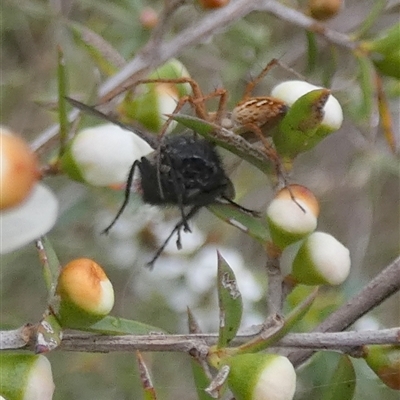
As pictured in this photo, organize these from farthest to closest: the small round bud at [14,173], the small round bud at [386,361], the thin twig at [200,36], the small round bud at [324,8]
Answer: the small round bud at [324,8] < the thin twig at [200,36] < the small round bud at [386,361] < the small round bud at [14,173]

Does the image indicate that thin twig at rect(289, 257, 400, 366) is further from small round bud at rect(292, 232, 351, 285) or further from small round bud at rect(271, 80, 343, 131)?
small round bud at rect(271, 80, 343, 131)

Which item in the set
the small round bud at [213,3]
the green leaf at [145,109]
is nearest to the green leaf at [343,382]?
the green leaf at [145,109]

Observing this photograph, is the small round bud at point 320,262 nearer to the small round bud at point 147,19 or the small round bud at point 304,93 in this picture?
the small round bud at point 304,93

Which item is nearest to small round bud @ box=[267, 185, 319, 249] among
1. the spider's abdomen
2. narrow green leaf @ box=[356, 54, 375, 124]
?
the spider's abdomen

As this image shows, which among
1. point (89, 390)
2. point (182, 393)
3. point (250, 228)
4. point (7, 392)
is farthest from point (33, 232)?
point (182, 393)

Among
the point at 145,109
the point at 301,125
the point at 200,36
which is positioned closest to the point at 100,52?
the point at 200,36
